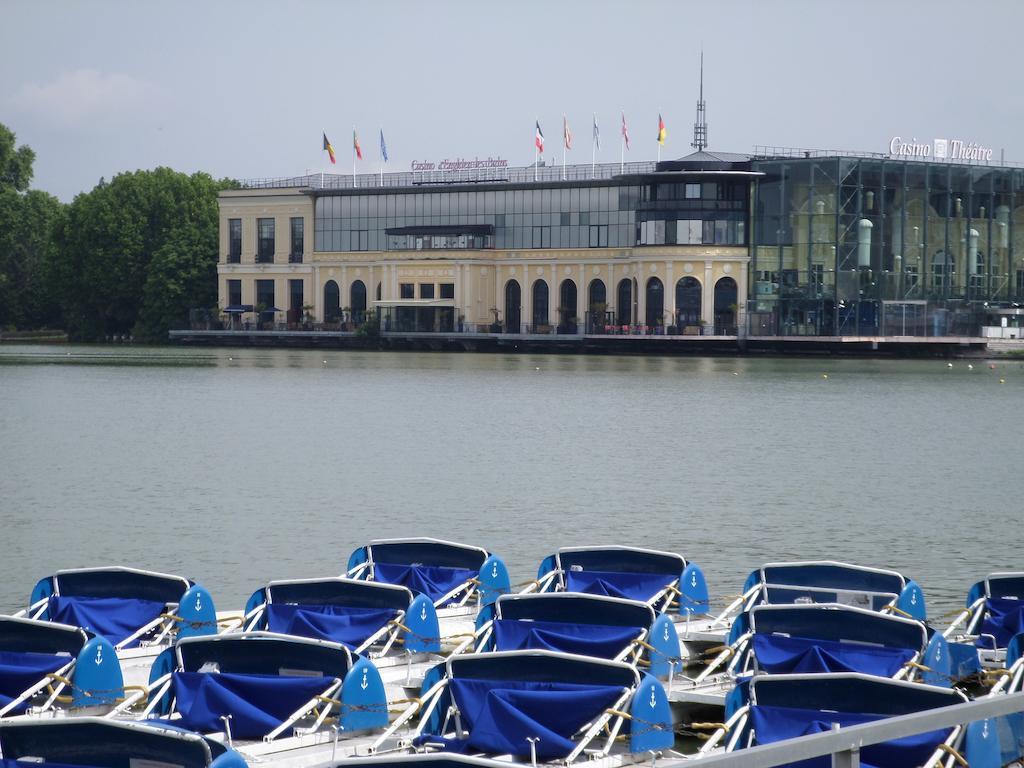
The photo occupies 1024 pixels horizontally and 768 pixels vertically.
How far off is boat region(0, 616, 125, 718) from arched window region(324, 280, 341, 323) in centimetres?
13457

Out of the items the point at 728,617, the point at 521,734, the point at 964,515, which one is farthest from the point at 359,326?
the point at 521,734

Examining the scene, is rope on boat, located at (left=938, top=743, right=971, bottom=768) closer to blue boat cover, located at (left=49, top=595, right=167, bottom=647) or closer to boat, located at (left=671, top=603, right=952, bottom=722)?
boat, located at (left=671, top=603, right=952, bottom=722)

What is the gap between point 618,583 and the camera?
71.3 ft

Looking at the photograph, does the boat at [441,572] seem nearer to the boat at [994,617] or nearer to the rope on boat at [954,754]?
the boat at [994,617]

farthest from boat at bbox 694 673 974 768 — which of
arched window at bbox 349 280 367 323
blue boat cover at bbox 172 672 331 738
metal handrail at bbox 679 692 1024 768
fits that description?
arched window at bbox 349 280 367 323

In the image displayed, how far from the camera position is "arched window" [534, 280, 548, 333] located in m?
142

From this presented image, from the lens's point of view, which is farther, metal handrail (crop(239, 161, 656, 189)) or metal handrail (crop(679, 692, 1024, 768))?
metal handrail (crop(239, 161, 656, 189))

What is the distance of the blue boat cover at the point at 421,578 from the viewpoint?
73.8 ft

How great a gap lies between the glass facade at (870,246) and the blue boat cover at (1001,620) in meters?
111

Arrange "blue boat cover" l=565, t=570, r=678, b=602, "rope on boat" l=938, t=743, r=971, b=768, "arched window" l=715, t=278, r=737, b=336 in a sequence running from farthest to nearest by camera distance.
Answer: "arched window" l=715, t=278, r=737, b=336, "blue boat cover" l=565, t=570, r=678, b=602, "rope on boat" l=938, t=743, r=971, b=768

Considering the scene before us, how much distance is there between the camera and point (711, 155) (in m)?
136

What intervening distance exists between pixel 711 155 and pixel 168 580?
119m

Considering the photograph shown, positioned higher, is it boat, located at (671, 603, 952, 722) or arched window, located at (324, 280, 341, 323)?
arched window, located at (324, 280, 341, 323)

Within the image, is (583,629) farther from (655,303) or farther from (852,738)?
(655,303)
